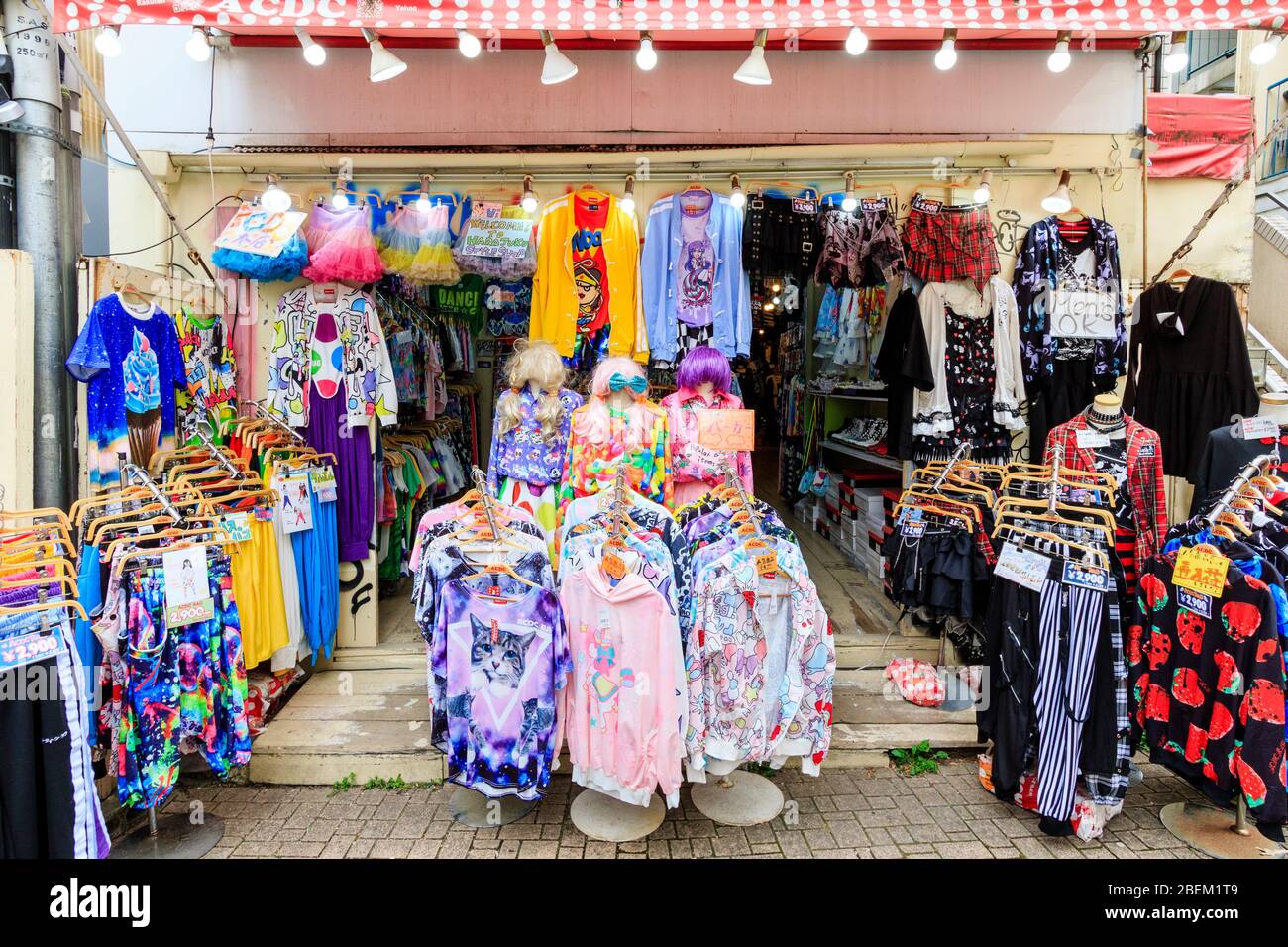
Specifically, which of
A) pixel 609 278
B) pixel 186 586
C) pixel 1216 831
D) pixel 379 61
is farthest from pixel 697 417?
pixel 1216 831

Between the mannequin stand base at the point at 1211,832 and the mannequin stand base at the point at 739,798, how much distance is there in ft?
5.66

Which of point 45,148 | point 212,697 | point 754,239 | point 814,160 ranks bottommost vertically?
point 212,697

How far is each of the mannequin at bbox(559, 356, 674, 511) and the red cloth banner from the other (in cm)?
398

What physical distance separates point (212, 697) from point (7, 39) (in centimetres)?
331

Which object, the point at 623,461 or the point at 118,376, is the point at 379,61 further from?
the point at 623,461

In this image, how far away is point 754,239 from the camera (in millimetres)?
4094

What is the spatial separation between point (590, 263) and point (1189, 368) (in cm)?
366

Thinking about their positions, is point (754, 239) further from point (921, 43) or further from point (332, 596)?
point (332, 596)

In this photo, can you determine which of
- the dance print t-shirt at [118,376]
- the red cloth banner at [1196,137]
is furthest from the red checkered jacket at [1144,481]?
the dance print t-shirt at [118,376]

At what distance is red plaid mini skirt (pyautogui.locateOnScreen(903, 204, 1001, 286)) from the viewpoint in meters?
4.15

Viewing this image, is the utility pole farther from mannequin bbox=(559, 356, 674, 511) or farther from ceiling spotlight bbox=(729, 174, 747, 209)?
ceiling spotlight bbox=(729, 174, 747, 209)

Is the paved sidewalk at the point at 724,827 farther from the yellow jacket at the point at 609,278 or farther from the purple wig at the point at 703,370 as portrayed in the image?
the yellow jacket at the point at 609,278
